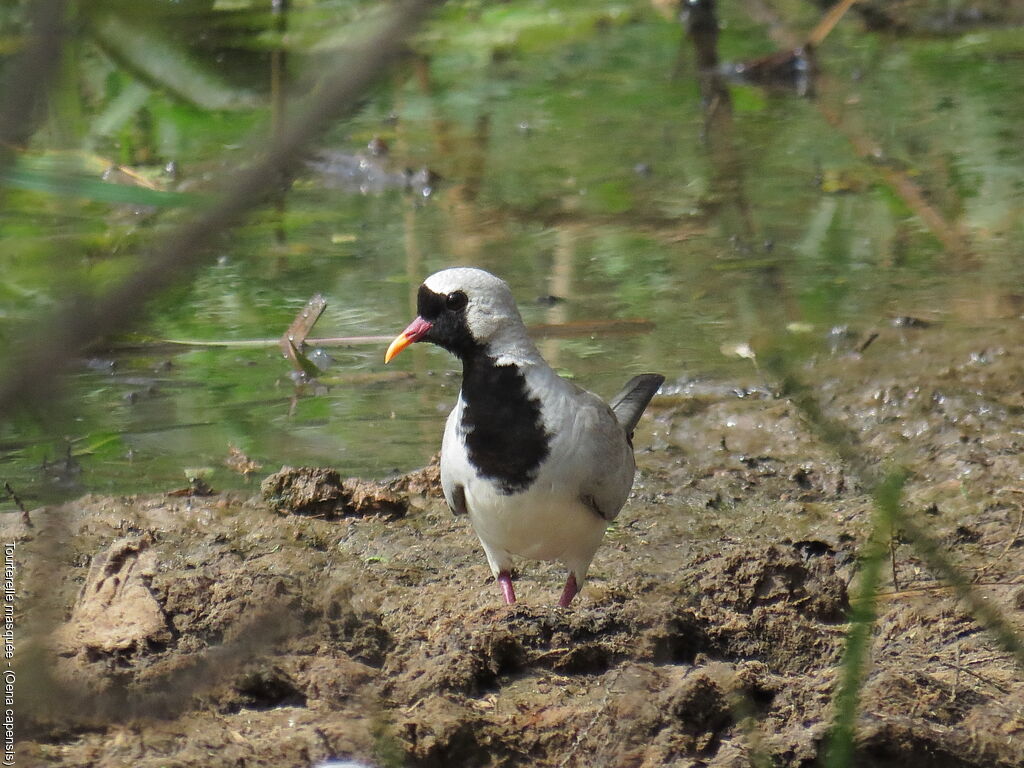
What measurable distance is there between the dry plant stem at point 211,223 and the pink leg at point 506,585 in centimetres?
312

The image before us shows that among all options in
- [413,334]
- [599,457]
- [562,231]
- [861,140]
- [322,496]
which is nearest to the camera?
[599,457]

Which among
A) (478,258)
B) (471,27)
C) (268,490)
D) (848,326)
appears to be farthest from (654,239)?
(471,27)

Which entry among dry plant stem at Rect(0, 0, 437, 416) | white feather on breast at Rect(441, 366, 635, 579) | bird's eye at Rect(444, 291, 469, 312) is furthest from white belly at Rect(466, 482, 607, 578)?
dry plant stem at Rect(0, 0, 437, 416)

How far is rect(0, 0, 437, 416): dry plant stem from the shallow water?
182 centimetres

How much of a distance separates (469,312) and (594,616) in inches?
40.2

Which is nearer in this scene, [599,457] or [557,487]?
[557,487]

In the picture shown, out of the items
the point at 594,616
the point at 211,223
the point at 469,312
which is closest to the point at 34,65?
the point at 211,223

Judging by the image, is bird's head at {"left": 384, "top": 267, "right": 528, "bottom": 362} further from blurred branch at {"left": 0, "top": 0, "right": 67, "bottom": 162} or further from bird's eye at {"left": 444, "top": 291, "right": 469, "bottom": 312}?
blurred branch at {"left": 0, "top": 0, "right": 67, "bottom": 162}

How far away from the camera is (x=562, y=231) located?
800cm

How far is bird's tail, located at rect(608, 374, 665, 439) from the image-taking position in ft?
16.5

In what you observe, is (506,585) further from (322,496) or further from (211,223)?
(211,223)

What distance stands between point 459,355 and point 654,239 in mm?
3725

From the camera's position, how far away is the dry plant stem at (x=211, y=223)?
3.24ft

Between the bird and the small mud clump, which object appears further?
the small mud clump
